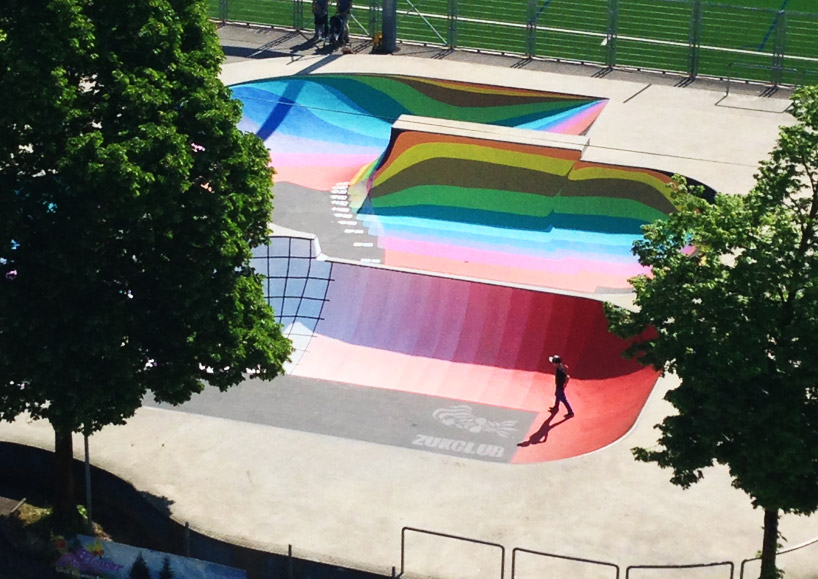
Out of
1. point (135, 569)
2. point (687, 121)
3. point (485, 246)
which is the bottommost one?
point (135, 569)

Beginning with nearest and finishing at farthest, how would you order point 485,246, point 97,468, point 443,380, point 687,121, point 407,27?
point 97,468
point 443,380
point 485,246
point 687,121
point 407,27

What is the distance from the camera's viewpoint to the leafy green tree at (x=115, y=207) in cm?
1641

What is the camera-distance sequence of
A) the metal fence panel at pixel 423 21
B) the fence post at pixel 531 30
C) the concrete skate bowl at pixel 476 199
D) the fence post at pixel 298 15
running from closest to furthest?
the concrete skate bowl at pixel 476 199 → the fence post at pixel 531 30 → the metal fence panel at pixel 423 21 → the fence post at pixel 298 15

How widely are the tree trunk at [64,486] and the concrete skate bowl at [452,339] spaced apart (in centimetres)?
509

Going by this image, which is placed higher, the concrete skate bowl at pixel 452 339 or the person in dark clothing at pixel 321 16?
the person in dark clothing at pixel 321 16

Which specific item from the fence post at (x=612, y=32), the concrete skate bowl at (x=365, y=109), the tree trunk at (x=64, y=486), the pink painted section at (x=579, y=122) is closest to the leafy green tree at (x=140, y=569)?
the tree trunk at (x=64, y=486)

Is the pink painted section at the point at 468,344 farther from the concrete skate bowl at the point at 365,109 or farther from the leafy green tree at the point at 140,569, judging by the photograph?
the concrete skate bowl at the point at 365,109

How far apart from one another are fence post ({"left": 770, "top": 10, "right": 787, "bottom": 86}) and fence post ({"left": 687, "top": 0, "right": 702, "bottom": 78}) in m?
1.94

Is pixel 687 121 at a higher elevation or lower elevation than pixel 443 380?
higher

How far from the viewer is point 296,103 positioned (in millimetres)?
34719

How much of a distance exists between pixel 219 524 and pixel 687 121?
18.3 meters

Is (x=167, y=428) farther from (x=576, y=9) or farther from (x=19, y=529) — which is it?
(x=576, y=9)

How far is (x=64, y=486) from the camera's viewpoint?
1914 cm

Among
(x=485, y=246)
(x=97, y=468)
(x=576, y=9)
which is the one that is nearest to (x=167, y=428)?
(x=97, y=468)
